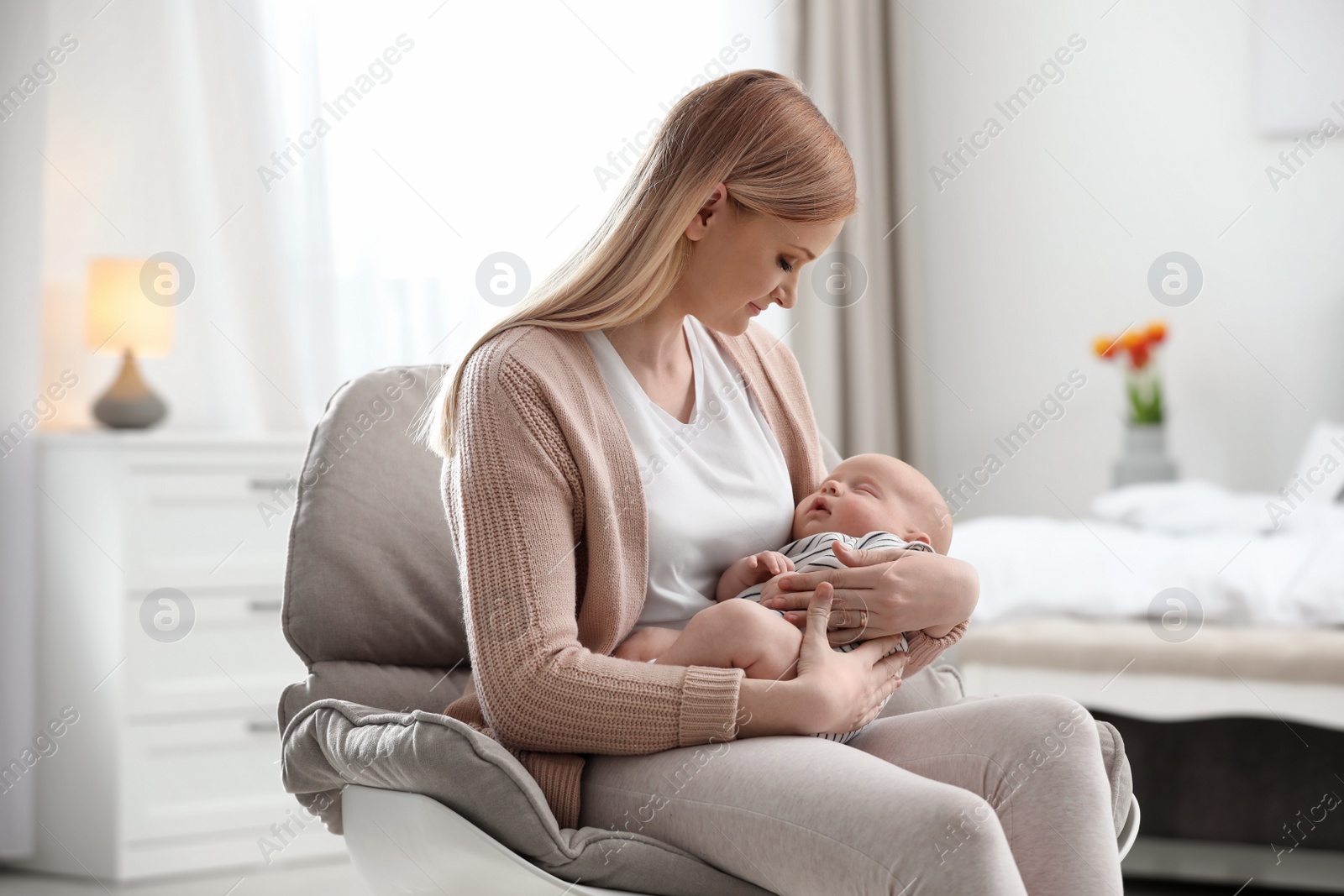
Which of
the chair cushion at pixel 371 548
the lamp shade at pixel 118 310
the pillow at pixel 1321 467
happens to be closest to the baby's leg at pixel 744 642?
the chair cushion at pixel 371 548

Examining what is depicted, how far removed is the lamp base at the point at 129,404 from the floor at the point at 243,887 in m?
0.96

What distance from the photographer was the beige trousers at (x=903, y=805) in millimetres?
866

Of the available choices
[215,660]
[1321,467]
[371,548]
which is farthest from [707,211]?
[1321,467]

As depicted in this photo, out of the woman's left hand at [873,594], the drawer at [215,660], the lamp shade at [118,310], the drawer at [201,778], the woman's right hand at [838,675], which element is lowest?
the drawer at [201,778]

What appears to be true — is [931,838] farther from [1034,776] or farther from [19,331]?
[19,331]

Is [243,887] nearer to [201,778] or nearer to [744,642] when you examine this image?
[201,778]

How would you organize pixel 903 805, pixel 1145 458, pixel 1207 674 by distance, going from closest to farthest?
pixel 903 805 → pixel 1207 674 → pixel 1145 458

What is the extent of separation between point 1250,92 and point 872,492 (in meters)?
2.85

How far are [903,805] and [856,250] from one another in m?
3.27

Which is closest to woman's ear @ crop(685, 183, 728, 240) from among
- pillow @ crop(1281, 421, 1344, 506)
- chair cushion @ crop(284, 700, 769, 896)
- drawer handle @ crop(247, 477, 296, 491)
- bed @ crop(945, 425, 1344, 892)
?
chair cushion @ crop(284, 700, 769, 896)

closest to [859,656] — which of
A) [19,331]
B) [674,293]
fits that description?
[674,293]

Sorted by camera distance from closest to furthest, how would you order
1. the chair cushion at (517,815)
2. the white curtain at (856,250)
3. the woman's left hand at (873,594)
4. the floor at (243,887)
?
1. the chair cushion at (517,815)
2. the woman's left hand at (873,594)
3. the floor at (243,887)
4. the white curtain at (856,250)

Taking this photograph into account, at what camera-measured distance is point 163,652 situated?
2.45 meters

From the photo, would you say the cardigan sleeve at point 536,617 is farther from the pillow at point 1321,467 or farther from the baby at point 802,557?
the pillow at point 1321,467
